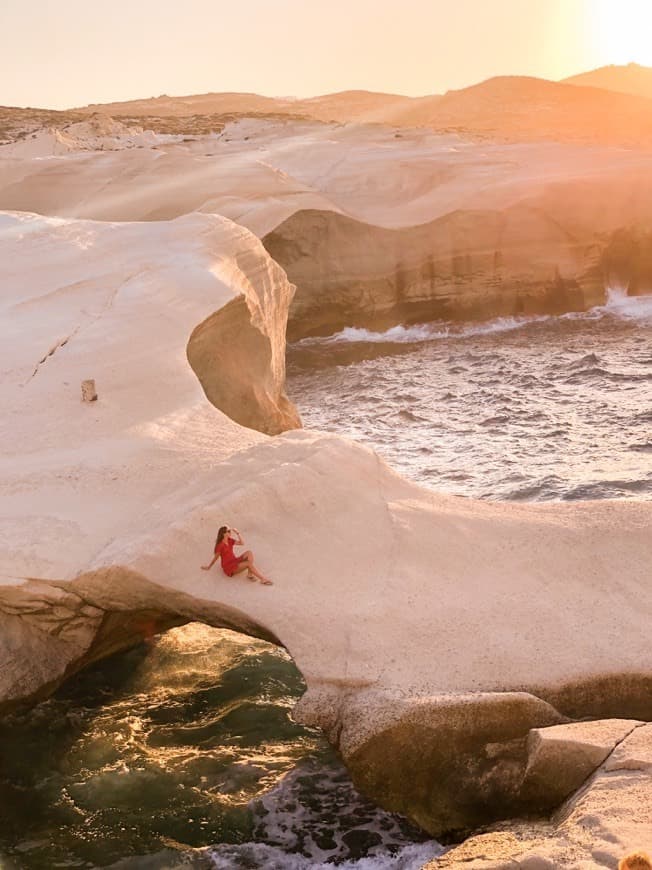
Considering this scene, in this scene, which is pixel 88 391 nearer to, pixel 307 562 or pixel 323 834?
pixel 307 562

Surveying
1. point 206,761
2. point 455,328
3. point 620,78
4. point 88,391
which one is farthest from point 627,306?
point 620,78

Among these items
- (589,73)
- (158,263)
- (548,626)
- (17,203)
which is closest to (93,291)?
(158,263)

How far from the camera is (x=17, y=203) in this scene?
3459cm

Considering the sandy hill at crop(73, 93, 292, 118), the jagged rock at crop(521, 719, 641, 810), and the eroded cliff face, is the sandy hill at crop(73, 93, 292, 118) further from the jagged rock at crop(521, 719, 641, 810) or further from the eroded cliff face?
the jagged rock at crop(521, 719, 641, 810)

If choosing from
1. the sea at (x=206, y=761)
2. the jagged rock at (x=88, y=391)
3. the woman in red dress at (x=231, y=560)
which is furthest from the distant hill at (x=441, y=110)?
the woman in red dress at (x=231, y=560)

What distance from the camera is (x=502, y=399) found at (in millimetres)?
24688

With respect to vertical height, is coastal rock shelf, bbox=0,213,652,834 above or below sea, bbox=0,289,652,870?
above

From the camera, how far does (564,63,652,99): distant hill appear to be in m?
162

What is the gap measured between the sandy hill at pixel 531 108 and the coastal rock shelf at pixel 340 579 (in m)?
76.2

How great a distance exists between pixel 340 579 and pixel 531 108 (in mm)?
101159

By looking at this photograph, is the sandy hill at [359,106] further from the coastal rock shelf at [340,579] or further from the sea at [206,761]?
the coastal rock shelf at [340,579]

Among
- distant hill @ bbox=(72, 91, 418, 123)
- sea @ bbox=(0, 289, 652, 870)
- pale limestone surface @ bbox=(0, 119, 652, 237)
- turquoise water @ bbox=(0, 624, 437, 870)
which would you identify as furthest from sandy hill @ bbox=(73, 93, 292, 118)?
turquoise water @ bbox=(0, 624, 437, 870)

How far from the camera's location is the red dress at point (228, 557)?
10.4 m

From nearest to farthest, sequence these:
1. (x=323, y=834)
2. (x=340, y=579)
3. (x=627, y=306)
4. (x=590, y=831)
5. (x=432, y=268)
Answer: (x=590, y=831), (x=323, y=834), (x=340, y=579), (x=432, y=268), (x=627, y=306)
